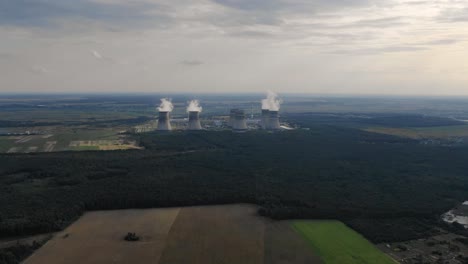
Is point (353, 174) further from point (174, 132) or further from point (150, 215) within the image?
point (174, 132)

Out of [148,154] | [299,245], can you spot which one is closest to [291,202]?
[299,245]

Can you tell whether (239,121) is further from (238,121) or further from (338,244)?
(338,244)

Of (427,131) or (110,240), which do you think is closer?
(110,240)

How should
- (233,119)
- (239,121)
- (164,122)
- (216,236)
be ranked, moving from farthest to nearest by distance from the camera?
(233,119), (239,121), (164,122), (216,236)

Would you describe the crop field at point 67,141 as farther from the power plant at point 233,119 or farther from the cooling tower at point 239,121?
the cooling tower at point 239,121

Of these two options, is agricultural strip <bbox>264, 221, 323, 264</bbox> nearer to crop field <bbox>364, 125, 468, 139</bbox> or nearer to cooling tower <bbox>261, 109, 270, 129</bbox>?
cooling tower <bbox>261, 109, 270, 129</bbox>

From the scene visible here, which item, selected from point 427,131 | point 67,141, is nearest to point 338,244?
point 67,141
